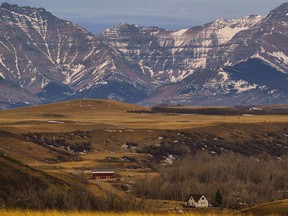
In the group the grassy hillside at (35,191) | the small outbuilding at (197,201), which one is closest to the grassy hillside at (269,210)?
the grassy hillside at (35,191)

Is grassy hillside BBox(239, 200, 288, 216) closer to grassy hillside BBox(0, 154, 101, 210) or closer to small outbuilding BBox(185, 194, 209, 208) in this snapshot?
grassy hillside BBox(0, 154, 101, 210)

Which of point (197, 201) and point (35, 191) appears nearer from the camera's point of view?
point (35, 191)

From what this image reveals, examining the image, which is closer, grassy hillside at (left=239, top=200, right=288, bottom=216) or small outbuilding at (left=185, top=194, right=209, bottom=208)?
grassy hillside at (left=239, top=200, right=288, bottom=216)

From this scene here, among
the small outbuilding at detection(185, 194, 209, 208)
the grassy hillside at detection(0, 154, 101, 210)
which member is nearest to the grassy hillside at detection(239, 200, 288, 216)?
the grassy hillside at detection(0, 154, 101, 210)

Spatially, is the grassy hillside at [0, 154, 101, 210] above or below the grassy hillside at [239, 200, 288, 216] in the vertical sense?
below

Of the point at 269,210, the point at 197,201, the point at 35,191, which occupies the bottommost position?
the point at 197,201

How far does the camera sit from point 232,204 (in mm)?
171375

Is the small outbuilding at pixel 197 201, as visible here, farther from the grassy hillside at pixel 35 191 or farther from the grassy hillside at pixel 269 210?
the grassy hillside at pixel 269 210

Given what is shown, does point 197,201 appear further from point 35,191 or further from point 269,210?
point 269,210

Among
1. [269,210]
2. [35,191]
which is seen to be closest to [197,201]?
[35,191]

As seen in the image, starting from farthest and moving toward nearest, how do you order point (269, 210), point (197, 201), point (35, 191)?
1. point (197, 201)
2. point (35, 191)
3. point (269, 210)

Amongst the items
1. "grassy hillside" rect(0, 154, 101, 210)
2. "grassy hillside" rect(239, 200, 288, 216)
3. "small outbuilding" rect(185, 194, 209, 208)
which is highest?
"grassy hillside" rect(239, 200, 288, 216)

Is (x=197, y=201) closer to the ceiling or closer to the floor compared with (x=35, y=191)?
closer to the floor

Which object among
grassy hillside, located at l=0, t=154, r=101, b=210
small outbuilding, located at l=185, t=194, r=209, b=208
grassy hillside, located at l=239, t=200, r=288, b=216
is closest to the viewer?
grassy hillside, located at l=239, t=200, r=288, b=216
